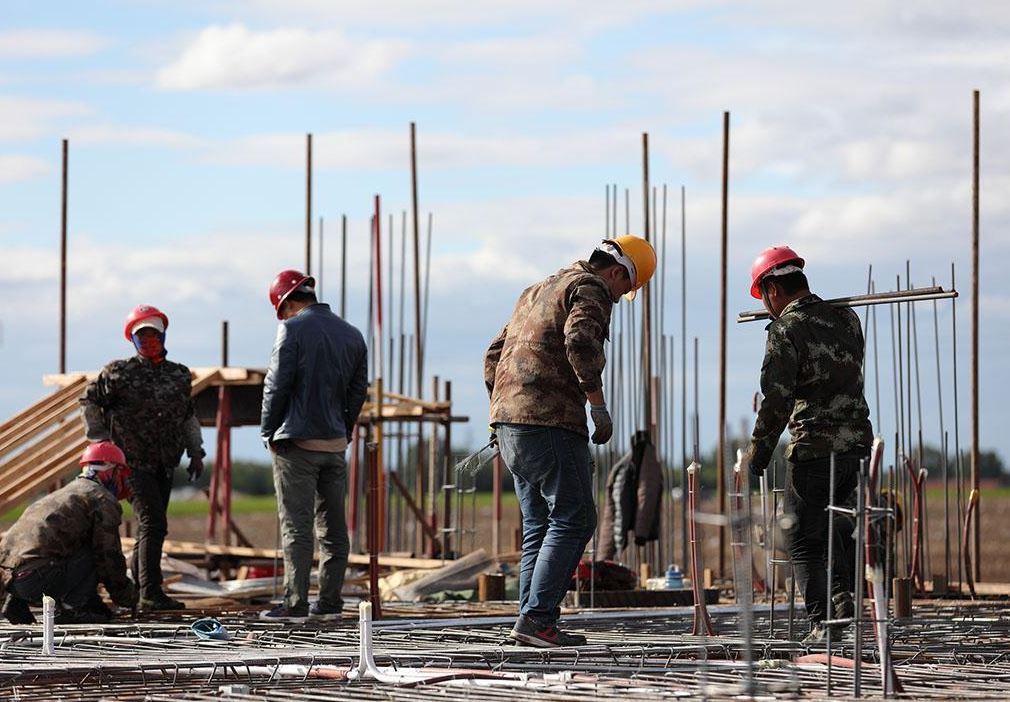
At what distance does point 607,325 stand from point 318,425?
273 centimetres

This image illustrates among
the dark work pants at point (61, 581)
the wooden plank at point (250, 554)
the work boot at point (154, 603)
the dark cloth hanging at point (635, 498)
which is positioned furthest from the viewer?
the dark cloth hanging at point (635, 498)

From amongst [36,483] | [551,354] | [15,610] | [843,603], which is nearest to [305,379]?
[15,610]

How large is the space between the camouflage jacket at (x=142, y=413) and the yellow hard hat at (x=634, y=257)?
13.2ft

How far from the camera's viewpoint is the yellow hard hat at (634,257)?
737 cm

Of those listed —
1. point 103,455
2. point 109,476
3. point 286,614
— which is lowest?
point 286,614

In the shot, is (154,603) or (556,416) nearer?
(556,416)

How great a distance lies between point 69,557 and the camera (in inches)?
375

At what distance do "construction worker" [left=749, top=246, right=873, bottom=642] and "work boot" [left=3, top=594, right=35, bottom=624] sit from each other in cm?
401

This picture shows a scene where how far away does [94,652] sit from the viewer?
295 inches

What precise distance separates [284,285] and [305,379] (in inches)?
22.2

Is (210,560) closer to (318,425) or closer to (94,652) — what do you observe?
(318,425)

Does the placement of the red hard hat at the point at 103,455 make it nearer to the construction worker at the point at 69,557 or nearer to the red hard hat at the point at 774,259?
the construction worker at the point at 69,557

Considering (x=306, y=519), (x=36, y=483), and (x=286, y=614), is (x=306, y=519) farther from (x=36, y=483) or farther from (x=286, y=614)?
(x=36, y=483)

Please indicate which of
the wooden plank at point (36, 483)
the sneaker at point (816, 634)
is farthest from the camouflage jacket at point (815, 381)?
the wooden plank at point (36, 483)
